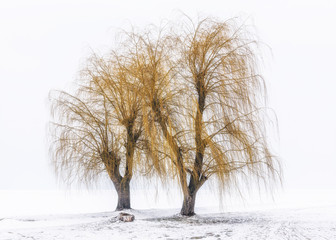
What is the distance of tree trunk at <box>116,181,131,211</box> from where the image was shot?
1571cm

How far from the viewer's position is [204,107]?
12648mm

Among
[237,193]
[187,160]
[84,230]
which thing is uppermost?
[187,160]

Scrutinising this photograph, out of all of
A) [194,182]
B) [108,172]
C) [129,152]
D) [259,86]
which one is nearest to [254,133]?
[259,86]

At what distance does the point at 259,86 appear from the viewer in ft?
40.2

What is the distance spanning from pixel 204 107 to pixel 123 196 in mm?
5455

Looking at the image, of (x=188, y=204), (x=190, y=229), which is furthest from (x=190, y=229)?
(x=188, y=204)

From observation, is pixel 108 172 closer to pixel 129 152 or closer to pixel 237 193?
pixel 129 152

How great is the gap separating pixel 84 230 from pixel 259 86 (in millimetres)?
6583

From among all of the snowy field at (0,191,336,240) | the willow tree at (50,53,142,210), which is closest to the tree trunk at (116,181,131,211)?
the willow tree at (50,53,142,210)

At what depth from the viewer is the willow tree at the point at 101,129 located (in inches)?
568

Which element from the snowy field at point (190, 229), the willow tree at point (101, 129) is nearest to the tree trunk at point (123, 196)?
the willow tree at point (101, 129)

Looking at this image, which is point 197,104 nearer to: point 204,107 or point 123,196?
point 204,107

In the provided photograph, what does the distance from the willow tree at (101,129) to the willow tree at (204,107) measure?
5.57 ft

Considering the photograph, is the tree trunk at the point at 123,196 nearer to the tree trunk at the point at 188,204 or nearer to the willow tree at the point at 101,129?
the willow tree at the point at 101,129
